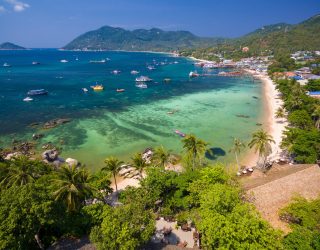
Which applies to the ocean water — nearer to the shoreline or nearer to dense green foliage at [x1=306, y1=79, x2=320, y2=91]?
the shoreline

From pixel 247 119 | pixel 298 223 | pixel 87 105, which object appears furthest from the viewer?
pixel 87 105

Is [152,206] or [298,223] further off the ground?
[298,223]

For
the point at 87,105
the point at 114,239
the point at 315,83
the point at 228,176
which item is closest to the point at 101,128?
the point at 87,105

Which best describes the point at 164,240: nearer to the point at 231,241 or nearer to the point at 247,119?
the point at 231,241

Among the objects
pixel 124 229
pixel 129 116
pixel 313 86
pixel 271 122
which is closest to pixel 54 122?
pixel 129 116

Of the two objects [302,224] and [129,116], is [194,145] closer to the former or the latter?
[302,224]

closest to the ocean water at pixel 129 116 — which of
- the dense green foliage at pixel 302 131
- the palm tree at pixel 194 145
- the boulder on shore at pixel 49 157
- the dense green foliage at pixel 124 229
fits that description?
the boulder on shore at pixel 49 157
